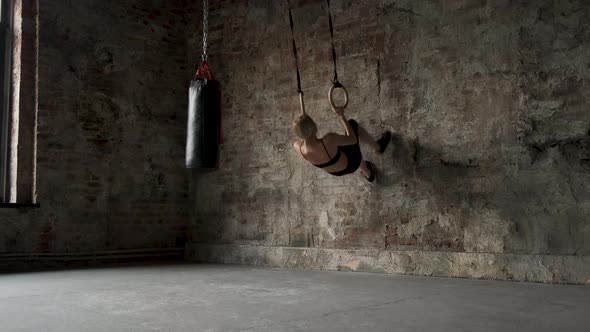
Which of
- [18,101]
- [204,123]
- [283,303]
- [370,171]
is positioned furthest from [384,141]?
[18,101]

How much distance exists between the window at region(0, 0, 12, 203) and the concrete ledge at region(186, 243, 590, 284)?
2476 millimetres

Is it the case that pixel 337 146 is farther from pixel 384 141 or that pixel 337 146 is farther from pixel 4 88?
pixel 4 88

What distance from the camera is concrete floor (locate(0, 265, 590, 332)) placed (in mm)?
3100

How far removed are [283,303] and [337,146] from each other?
6.06 ft

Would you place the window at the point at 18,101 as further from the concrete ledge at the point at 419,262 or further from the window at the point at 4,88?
the concrete ledge at the point at 419,262

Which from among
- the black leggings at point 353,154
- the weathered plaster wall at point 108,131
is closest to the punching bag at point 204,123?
the black leggings at point 353,154

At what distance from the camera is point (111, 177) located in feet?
→ 22.7

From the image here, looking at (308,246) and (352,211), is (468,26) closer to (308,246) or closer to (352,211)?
(352,211)

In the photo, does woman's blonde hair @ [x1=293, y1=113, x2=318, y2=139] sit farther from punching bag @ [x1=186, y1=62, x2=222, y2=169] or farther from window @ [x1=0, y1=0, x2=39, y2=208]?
window @ [x1=0, y1=0, x2=39, y2=208]

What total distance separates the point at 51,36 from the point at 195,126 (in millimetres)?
2319

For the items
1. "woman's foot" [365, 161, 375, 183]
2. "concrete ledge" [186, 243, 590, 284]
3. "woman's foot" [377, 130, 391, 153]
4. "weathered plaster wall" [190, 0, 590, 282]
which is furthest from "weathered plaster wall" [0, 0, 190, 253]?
"woman's foot" [377, 130, 391, 153]

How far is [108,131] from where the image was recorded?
6922mm

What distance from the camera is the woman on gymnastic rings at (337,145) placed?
5.05m

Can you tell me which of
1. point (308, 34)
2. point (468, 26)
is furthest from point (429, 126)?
point (308, 34)
